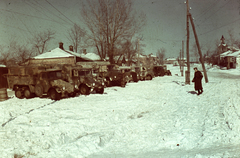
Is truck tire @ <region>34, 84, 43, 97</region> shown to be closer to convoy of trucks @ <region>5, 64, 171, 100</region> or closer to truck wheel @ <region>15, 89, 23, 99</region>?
convoy of trucks @ <region>5, 64, 171, 100</region>

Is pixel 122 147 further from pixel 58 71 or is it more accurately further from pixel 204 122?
pixel 58 71

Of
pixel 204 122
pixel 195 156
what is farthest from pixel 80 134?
pixel 204 122

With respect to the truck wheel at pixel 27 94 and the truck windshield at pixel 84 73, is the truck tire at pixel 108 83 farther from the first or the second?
the truck wheel at pixel 27 94

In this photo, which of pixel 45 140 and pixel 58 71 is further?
pixel 58 71

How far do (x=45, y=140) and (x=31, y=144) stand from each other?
0.37 meters

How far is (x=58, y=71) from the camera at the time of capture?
12992mm

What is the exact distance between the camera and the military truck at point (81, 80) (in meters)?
13.5

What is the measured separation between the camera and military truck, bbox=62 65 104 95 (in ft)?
44.2

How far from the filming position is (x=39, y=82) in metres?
12.8

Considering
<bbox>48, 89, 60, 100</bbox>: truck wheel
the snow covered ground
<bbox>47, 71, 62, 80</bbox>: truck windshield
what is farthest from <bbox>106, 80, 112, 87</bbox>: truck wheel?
the snow covered ground

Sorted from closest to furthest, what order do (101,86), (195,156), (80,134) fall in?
1. (195,156)
2. (80,134)
3. (101,86)

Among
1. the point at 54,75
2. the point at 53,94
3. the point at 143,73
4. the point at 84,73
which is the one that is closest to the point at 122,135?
the point at 53,94

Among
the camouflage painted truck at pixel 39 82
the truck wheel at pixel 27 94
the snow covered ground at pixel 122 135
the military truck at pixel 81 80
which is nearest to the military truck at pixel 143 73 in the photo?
the military truck at pixel 81 80

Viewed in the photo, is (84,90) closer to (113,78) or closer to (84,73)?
(84,73)
